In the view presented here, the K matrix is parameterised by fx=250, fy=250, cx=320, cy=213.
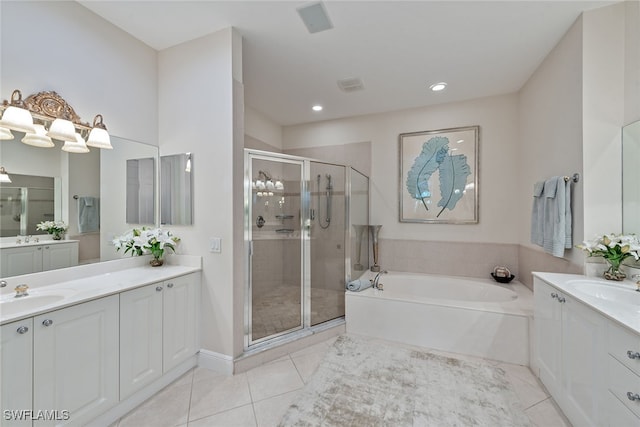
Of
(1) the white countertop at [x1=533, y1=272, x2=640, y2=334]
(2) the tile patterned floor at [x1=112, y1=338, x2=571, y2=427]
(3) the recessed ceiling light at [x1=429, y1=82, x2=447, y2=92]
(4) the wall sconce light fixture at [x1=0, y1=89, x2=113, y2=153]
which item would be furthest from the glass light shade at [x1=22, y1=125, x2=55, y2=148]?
(3) the recessed ceiling light at [x1=429, y1=82, x2=447, y2=92]

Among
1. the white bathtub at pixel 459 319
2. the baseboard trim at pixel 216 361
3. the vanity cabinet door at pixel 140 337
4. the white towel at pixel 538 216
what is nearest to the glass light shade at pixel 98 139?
the vanity cabinet door at pixel 140 337

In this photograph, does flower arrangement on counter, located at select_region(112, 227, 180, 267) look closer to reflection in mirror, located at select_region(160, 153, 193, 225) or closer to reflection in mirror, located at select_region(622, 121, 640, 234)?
reflection in mirror, located at select_region(160, 153, 193, 225)

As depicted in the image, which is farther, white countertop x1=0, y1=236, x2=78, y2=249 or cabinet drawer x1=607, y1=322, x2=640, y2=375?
white countertop x1=0, y1=236, x2=78, y2=249

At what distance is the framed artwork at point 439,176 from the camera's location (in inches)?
128

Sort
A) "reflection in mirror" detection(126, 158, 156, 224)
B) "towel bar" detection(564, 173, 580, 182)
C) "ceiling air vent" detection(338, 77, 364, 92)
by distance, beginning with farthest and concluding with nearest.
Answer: "ceiling air vent" detection(338, 77, 364, 92) < "reflection in mirror" detection(126, 158, 156, 224) < "towel bar" detection(564, 173, 580, 182)

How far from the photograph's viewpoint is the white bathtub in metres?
2.21

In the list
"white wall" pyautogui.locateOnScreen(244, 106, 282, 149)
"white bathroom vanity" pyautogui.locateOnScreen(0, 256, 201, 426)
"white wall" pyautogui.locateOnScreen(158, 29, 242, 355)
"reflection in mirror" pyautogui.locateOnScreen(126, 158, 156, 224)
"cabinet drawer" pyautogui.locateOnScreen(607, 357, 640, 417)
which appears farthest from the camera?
"white wall" pyautogui.locateOnScreen(244, 106, 282, 149)

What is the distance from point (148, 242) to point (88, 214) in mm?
441

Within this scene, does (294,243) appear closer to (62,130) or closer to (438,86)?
(62,130)

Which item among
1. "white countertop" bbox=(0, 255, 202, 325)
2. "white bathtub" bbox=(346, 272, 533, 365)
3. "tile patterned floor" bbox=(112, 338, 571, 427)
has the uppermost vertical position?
"white countertop" bbox=(0, 255, 202, 325)

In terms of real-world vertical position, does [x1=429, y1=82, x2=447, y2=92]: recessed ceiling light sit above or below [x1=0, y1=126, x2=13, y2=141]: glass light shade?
above

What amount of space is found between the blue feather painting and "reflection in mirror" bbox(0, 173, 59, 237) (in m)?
3.57

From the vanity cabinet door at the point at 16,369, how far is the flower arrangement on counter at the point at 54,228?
72 centimetres

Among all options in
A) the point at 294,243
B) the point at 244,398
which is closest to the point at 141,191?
the point at 294,243
